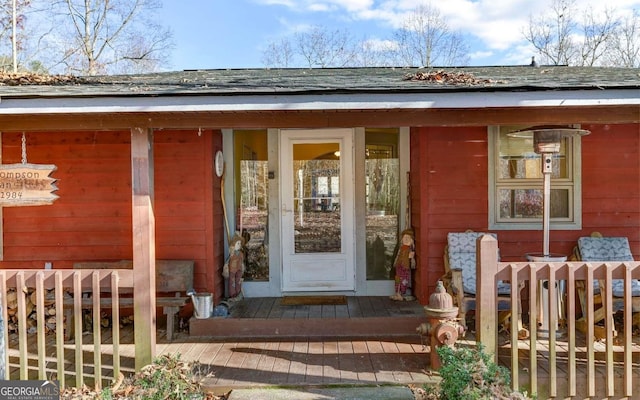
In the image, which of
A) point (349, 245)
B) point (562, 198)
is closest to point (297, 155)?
point (349, 245)

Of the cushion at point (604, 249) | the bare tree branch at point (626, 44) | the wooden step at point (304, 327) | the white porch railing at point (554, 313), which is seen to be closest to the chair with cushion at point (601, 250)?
the cushion at point (604, 249)

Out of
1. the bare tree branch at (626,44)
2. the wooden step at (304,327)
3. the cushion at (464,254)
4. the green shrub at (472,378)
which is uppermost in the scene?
the bare tree branch at (626,44)

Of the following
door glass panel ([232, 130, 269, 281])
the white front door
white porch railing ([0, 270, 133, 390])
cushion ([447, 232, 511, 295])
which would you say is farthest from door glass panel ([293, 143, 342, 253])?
white porch railing ([0, 270, 133, 390])

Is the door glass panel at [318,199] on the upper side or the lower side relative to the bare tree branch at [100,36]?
lower

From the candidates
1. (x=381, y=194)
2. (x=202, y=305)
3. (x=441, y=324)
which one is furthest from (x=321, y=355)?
(x=381, y=194)

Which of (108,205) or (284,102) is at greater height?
(284,102)

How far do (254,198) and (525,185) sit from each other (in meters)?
3.01

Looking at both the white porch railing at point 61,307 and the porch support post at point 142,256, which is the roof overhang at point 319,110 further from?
the white porch railing at point 61,307

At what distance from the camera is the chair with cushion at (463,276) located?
397 cm

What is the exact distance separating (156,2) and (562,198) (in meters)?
15.8

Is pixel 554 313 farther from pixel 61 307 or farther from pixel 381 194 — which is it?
pixel 61 307

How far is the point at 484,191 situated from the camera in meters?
4.67

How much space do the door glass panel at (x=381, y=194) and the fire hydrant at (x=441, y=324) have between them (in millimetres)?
1926

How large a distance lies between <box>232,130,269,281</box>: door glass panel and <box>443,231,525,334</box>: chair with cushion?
2106 mm
